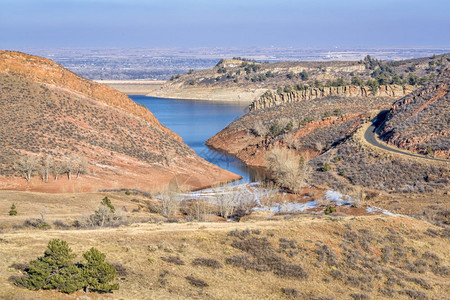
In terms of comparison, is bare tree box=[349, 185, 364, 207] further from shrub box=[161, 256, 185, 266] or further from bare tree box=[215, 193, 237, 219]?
shrub box=[161, 256, 185, 266]

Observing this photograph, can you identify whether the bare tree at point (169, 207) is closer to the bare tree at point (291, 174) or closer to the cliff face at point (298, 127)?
the bare tree at point (291, 174)

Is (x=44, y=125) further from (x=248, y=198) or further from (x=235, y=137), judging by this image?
(x=235, y=137)

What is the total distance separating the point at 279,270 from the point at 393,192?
2961 centimetres

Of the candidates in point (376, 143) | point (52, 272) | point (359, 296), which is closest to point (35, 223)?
point (52, 272)

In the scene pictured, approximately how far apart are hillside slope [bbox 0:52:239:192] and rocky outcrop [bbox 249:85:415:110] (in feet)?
135

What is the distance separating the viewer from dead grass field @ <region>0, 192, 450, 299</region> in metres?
22.6

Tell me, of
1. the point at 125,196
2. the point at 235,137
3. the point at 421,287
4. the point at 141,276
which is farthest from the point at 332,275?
the point at 235,137

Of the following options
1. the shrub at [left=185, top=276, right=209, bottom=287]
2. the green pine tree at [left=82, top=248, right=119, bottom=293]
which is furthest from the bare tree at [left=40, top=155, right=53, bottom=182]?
the green pine tree at [left=82, top=248, right=119, bottom=293]

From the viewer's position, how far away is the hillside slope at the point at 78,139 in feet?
186

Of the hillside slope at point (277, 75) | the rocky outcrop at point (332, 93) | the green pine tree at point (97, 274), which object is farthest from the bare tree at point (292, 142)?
the hillside slope at point (277, 75)

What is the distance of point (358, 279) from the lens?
2517 cm

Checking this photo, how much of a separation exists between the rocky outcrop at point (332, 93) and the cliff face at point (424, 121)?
91.6 ft

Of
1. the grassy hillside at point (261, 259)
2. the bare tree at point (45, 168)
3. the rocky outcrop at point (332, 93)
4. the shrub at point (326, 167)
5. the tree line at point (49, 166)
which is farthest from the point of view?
the rocky outcrop at point (332, 93)

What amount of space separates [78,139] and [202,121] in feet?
192
